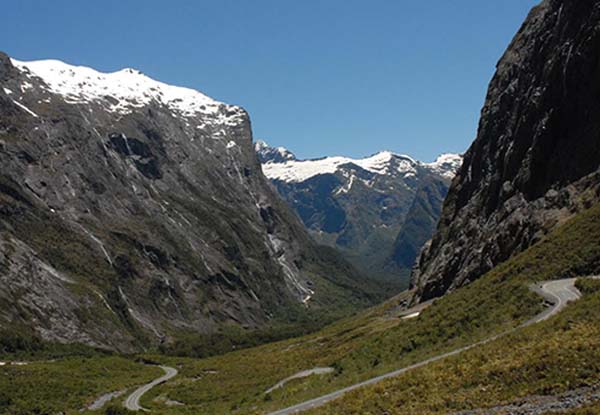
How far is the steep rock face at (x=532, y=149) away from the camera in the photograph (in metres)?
79.9

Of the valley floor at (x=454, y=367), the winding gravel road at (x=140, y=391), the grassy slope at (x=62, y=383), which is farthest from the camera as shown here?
the grassy slope at (x=62, y=383)

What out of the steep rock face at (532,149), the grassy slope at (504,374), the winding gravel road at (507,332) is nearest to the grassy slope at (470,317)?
the winding gravel road at (507,332)

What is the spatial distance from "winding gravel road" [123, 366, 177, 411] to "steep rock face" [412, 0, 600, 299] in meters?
54.3

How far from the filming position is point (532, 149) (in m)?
93.4

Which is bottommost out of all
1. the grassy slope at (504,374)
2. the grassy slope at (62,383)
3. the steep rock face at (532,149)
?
the grassy slope at (504,374)

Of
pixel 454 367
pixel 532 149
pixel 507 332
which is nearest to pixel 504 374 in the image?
pixel 454 367

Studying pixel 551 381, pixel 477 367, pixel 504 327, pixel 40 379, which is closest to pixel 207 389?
pixel 40 379

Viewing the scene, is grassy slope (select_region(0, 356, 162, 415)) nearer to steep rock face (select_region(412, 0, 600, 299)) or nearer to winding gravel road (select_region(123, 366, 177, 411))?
winding gravel road (select_region(123, 366, 177, 411))

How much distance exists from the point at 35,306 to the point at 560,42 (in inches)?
6538

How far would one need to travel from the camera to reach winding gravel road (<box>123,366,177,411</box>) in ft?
265

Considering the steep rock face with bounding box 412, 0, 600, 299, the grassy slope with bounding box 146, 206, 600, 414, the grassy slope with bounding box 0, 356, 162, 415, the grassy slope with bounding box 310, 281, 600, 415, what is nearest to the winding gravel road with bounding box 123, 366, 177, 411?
the grassy slope with bounding box 0, 356, 162, 415

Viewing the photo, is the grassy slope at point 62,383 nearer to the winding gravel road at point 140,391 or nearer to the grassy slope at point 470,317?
the winding gravel road at point 140,391

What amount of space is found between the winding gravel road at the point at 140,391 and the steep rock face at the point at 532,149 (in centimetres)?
5426

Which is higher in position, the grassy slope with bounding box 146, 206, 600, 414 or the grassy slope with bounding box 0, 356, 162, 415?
the grassy slope with bounding box 0, 356, 162, 415
